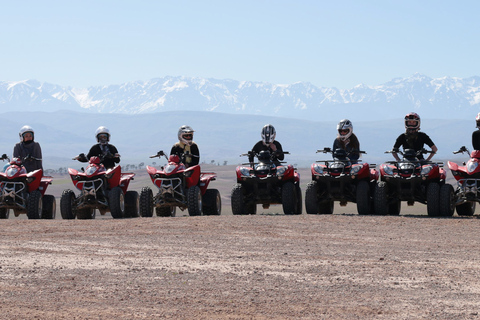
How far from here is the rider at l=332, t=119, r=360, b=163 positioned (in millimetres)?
22219

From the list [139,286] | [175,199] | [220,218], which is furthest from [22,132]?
[139,286]

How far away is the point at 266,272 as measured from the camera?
11.4 m

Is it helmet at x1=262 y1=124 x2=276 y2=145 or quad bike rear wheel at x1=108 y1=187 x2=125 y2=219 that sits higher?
helmet at x1=262 y1=124 x2=276 y2=145

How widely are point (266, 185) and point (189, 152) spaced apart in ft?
7.07


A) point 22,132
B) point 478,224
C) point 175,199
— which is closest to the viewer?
point 478,224

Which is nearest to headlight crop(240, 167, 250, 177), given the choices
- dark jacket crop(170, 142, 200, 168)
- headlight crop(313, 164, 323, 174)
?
dark jacket crop(170, 142, 200, 168)

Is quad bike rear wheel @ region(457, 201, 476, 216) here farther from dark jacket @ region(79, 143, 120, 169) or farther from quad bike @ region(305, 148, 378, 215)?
dark jacket @ region(79, 143, 120, 169)

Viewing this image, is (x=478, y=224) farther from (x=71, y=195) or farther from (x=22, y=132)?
(x=22, y=132)

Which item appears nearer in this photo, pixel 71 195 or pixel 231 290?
pixel 231 290

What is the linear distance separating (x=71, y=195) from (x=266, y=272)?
38.2 feet

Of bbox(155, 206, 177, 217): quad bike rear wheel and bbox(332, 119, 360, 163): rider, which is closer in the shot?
bbox(332, 119, 360, 163): rider

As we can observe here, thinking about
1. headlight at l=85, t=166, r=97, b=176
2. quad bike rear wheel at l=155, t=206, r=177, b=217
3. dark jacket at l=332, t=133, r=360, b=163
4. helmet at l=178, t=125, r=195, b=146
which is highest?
helmet at l=178, t=125, r=195, b=146

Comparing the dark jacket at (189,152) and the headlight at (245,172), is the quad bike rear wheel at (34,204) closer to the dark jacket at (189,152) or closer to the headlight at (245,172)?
the dark jacket at (189,152)

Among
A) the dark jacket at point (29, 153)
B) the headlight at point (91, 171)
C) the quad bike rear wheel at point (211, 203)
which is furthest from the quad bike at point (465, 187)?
the dark jacket at point (29, 153)
